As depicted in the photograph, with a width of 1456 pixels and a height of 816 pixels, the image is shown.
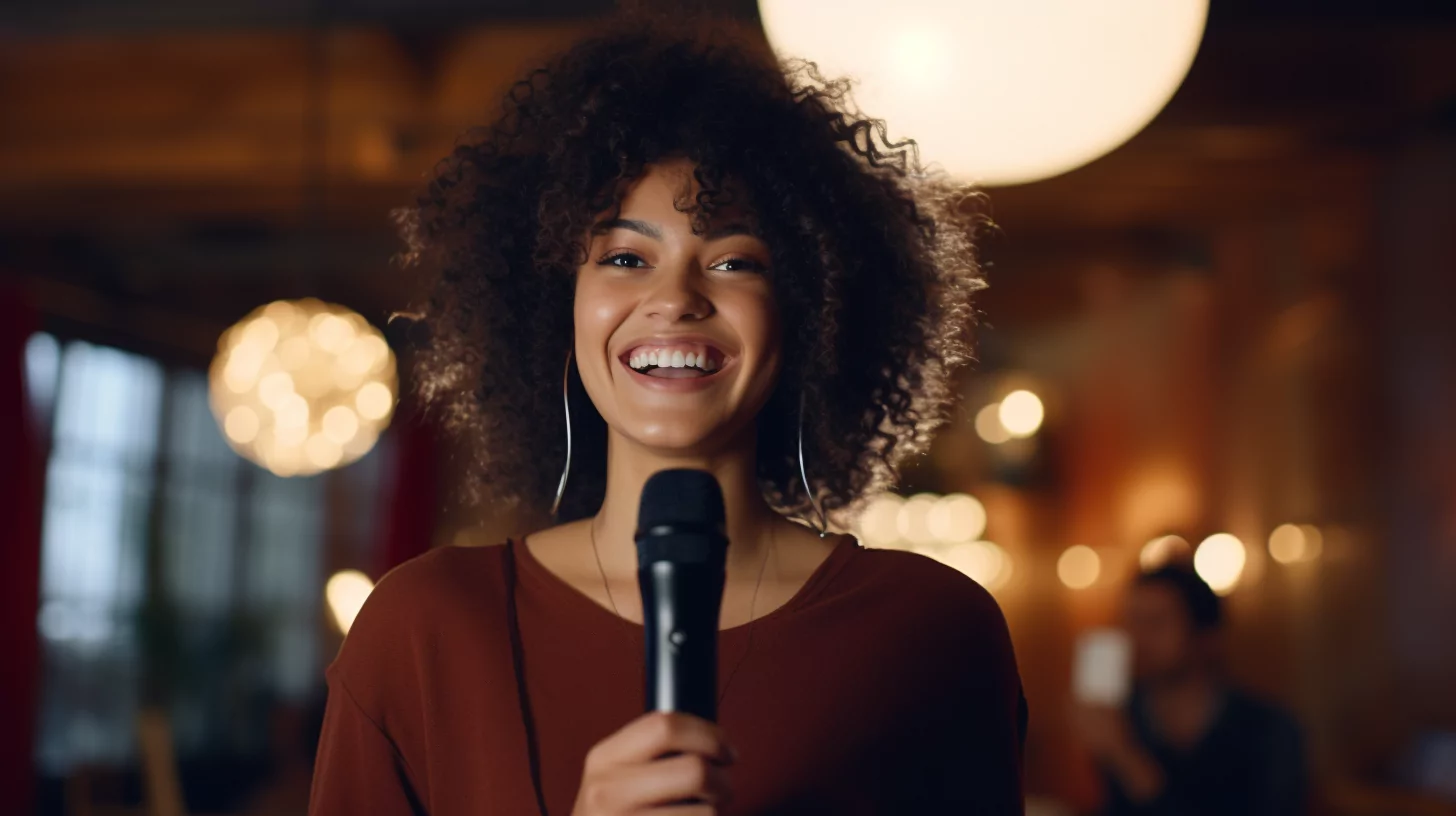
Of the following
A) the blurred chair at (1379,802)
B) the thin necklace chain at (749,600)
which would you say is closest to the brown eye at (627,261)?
the thin necklace chain at (749,600)

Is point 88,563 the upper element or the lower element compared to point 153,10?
lower

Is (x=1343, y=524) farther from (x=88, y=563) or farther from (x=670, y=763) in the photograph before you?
(x=88, y=563)

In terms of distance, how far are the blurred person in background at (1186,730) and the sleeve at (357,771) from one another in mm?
2515

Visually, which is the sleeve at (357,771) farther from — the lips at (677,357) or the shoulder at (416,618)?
the lips at (677,357)

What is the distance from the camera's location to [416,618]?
1.24 metres

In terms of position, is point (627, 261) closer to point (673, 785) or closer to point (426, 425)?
point (673, 785)

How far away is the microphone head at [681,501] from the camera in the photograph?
0.97m

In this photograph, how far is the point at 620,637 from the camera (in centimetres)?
122

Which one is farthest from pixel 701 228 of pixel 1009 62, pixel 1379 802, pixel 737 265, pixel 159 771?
pixel 1379 802

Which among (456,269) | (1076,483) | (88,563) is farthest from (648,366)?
(1076,483)

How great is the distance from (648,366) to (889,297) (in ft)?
1.23

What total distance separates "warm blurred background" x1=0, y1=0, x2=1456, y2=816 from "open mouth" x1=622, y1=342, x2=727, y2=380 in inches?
12.7

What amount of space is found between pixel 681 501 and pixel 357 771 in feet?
1.38

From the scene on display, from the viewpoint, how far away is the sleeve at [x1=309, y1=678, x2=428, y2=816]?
3.89ft
